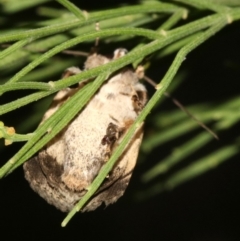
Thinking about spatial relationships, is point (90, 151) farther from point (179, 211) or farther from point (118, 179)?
point (179, 211)

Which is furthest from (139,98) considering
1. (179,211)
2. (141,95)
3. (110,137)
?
(179,211)

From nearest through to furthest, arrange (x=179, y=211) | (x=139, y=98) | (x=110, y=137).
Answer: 1. (x=110, y=137)
2. (x=139, y=98)
3. (x=179, y=211)

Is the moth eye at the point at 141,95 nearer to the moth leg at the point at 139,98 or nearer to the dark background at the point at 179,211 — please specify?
the moth leg at the point at 139,98

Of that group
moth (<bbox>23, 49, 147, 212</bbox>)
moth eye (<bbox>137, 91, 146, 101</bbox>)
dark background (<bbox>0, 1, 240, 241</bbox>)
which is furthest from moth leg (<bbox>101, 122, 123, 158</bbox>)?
dark background (<bbox>0, 1, 240, 241</bbox>)

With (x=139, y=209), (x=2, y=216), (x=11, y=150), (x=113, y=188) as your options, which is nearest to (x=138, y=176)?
(x=139, y=209)

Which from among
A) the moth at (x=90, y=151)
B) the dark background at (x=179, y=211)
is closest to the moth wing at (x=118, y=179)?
the moth at (x=90, y=151)

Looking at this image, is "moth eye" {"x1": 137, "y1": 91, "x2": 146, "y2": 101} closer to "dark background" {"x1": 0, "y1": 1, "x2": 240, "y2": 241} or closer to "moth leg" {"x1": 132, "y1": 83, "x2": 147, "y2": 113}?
→ "moth leg" {"x1": 132, "y1": 83, "x2": 147, "y2": 113}
